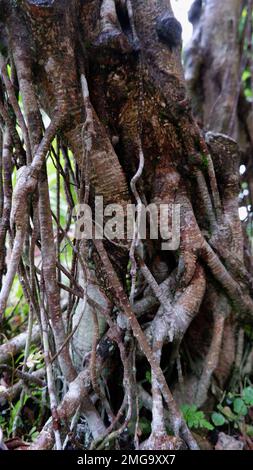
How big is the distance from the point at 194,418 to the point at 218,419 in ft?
0.50

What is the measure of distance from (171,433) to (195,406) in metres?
0.19

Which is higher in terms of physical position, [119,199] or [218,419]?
[119,199]

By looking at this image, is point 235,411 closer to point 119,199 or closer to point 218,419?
point 218,419

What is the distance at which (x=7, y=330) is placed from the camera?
6.34 feet

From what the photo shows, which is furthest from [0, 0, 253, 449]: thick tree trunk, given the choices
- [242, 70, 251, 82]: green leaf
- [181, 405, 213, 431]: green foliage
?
[242, 70, 251, 82]: green leaf

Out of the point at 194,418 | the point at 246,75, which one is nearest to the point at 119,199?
the point at 194,418

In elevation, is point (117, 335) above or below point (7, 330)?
above

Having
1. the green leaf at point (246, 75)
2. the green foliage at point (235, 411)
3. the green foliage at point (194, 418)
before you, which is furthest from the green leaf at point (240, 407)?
the green leaf at point (246, 75)

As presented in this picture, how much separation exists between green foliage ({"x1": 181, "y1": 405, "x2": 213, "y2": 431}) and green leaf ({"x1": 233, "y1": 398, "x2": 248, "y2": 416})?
0.16 m

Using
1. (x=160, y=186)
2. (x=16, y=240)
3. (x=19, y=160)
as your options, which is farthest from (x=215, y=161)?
(x=16, y=240)

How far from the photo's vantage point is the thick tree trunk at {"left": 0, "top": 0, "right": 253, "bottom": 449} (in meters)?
1.10

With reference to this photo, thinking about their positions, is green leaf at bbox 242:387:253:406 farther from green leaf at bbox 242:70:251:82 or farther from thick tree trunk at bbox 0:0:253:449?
green leaf at bbox 242:70:251:82

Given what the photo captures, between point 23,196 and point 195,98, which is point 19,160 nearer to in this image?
point 23,196

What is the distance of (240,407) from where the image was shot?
1.42 metres
